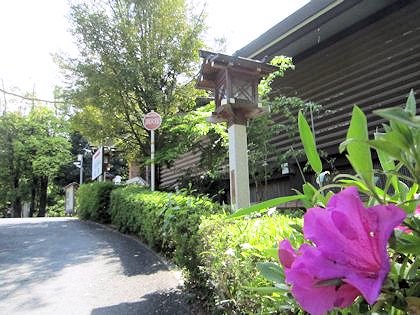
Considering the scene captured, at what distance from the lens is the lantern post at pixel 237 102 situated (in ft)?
16.5

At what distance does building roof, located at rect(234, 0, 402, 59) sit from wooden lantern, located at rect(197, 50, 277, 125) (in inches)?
67.1

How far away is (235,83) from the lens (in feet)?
17.0

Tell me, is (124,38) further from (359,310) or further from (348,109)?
(359,310)

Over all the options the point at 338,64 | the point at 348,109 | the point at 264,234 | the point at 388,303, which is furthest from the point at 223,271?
the point at 338,64

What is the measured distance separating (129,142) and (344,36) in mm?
7777

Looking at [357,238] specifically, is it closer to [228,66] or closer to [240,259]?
[240,259]

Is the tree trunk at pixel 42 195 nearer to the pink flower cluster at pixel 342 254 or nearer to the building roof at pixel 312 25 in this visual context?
the building roof at pixel 312 25

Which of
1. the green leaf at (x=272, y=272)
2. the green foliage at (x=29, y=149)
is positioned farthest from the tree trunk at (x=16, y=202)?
the green leaf at (x=272, y=272)

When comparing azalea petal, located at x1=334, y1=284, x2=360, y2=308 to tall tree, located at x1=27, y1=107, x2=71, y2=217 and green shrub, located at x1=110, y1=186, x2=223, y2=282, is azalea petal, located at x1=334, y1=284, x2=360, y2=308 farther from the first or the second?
tall tree, located at x1=27, y1=107, x2=71, y2=217

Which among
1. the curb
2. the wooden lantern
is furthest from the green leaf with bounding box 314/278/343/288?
the curb

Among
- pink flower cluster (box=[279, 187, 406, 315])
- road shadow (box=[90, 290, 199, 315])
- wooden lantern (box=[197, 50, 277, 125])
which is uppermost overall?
wooden lantern (box=[197, 50, 277, 125])

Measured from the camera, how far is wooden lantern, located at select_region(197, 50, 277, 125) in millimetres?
5066

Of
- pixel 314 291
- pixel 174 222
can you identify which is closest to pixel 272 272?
pixel 314 291

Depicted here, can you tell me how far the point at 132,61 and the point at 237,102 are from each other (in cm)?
712
